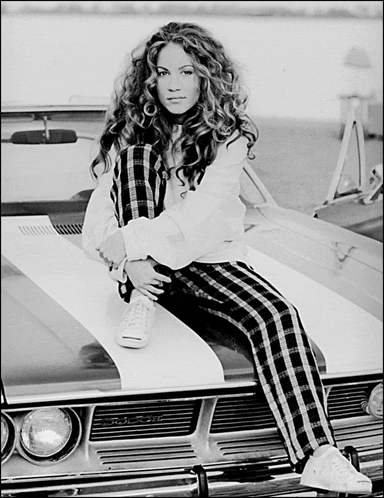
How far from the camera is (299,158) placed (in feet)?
5.12

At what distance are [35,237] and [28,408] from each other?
0.45m

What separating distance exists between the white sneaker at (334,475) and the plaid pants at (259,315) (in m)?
0.02

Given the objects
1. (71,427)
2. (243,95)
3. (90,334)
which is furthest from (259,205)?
(71,427)

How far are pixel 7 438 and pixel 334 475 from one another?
1.71 ft

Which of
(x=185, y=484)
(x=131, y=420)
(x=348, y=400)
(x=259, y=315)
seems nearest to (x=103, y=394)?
(x=131, y=420)

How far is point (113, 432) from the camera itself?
122 centimetres

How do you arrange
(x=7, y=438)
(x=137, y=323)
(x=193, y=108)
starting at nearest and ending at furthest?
(x=7, y=438) < (x=137, y=323) < (x=193, y=108)

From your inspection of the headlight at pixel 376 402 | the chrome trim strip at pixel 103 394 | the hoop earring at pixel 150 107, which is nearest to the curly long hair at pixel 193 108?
the hoop earring at pixel 150 107

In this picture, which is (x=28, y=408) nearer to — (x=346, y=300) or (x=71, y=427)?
(x=71, y=427)

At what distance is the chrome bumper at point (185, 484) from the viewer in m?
1.18

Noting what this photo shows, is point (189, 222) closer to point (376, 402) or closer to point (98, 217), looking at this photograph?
point (98, 217)

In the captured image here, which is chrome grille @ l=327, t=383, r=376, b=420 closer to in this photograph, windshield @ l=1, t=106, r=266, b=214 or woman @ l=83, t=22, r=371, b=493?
woman @ l=83, t=22, r=371, b=493

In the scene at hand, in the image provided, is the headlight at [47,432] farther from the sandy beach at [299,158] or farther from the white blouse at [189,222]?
the sandy beach at [299,158]

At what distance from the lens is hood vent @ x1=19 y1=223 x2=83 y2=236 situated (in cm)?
151
